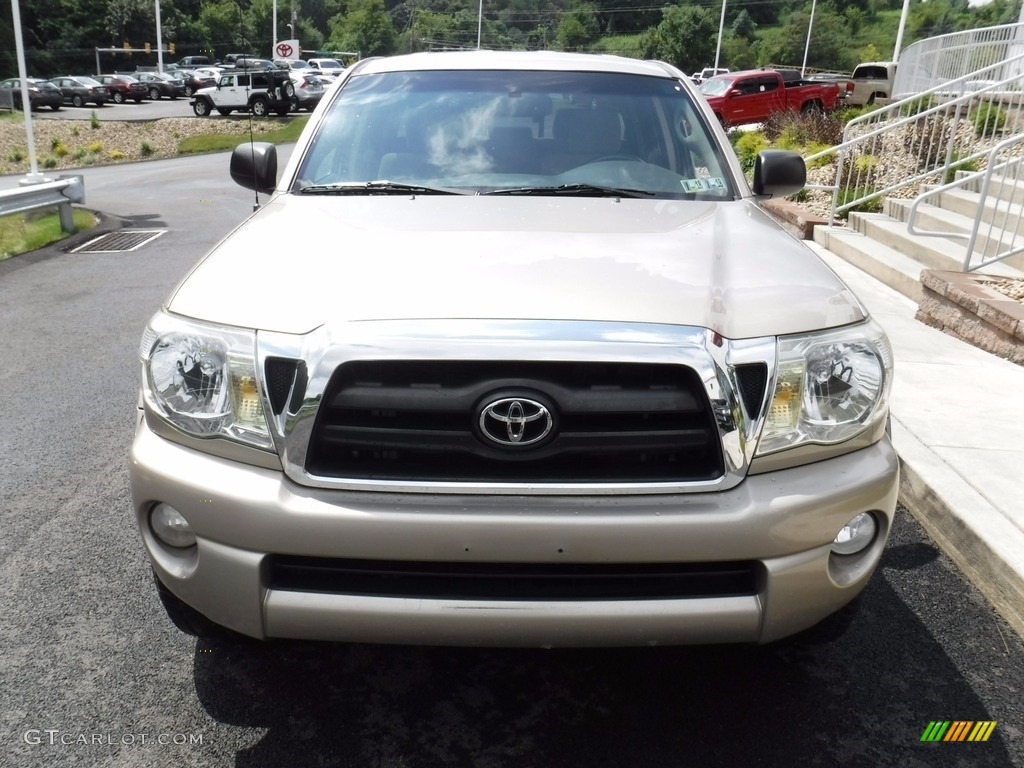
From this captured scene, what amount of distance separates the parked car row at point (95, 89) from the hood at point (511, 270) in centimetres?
Result: 5036

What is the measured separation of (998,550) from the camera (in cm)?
339

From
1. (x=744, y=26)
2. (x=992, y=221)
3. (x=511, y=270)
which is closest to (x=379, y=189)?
(x=511, y=270)

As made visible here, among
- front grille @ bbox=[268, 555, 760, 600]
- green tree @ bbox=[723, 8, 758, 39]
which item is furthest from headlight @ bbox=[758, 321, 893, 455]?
green tree @ bbox=[723, 8, 758, 39]

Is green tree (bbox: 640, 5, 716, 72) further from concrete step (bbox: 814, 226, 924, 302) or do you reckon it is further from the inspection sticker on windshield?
the inspection sticker on windshield

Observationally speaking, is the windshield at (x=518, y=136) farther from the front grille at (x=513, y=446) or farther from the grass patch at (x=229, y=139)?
the grass patch at (x=229, y=139)

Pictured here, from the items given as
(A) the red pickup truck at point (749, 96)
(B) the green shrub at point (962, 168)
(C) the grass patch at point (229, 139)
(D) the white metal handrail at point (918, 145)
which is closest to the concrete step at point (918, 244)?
(D) the white metal handrail at point (918, 145)

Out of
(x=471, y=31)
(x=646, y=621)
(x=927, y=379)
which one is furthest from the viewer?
(x=471, y=31)

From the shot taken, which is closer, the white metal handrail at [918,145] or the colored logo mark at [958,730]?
the colored logo mark at [958,730]

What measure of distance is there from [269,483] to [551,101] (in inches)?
90.4

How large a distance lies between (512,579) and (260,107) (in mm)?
37189

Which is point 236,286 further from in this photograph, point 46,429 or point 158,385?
point 46,429

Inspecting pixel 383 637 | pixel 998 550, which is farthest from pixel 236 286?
pixel 998 550

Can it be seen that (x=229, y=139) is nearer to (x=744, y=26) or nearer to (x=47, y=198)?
(x=47, y=198)

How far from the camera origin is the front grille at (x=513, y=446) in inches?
86.6
